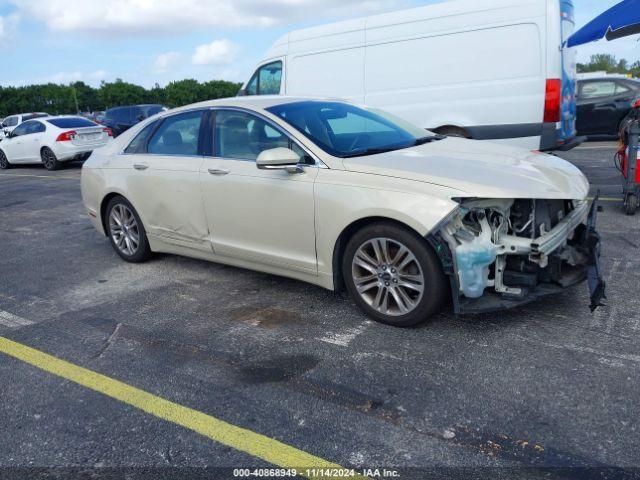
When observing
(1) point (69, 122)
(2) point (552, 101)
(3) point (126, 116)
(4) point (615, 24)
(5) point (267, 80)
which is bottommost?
(2) point (552, 101)

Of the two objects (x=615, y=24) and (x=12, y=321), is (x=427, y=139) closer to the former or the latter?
(x=12, y=321)

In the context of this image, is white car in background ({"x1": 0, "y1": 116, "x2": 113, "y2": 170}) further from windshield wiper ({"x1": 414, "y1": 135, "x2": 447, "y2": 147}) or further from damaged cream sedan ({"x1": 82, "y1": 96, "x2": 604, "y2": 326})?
windshield wiper ({"x1": 414, "y1": 135, "x2": 447, "y2": 147})

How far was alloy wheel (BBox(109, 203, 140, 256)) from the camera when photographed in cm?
546

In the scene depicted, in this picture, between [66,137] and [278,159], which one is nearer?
[278,159]

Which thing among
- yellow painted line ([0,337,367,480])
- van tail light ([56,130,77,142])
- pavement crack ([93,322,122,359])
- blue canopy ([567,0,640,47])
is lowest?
yellow painted line ([0,337,367,480])

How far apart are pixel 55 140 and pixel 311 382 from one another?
45.5 ft

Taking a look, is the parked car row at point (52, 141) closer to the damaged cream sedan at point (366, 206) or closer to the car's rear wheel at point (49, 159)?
the car's rear wheel at point (49, 159)

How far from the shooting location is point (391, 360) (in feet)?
10.8

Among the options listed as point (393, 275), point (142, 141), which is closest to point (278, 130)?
point (393, 275)

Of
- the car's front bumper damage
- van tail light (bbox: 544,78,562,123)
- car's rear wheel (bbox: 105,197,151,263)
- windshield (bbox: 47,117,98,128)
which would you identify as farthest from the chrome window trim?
windshield (bbox: 47,117,98,128)

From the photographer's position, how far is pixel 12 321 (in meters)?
4.23

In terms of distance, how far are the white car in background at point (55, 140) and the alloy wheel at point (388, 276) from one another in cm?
1295

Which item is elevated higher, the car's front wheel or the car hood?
the car hood

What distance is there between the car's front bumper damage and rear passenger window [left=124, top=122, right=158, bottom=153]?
3.10 metres
